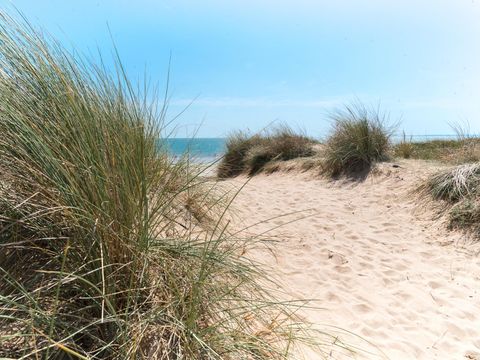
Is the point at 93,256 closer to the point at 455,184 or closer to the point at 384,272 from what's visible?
the point at 384,272

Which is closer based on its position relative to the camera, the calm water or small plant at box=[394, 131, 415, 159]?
the calm water

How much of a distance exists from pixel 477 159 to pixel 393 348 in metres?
4.85

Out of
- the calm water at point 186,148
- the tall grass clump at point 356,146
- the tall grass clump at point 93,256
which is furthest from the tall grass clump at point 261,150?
the tall grass clump at point 93,256

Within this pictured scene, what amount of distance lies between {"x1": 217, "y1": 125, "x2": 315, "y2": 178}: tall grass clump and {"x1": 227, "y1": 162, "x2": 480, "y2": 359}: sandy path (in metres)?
4.80

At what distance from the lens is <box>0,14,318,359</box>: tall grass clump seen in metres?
1.52

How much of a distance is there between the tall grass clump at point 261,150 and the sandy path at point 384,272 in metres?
4.80

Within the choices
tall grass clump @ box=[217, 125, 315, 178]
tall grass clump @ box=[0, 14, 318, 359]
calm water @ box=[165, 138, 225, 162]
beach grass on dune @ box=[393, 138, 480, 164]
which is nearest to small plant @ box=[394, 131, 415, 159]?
beach grass on dune @ box=[393, 138, 480, 164]

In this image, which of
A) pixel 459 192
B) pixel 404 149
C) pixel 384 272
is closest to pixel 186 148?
pixel 384 272

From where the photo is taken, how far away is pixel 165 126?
336 cm

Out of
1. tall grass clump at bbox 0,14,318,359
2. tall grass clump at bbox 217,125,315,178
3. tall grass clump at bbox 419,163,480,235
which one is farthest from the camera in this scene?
tall grass clump at bbox 217,125,315,178

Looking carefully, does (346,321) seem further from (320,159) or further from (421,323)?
(320,159)

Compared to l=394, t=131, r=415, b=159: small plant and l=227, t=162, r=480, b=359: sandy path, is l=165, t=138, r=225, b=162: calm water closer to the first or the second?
l=227, t=162, r=480, b=359: sandy path

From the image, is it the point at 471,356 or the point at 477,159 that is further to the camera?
the point at 477,159

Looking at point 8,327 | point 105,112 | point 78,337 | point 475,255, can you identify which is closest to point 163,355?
point 78,337
